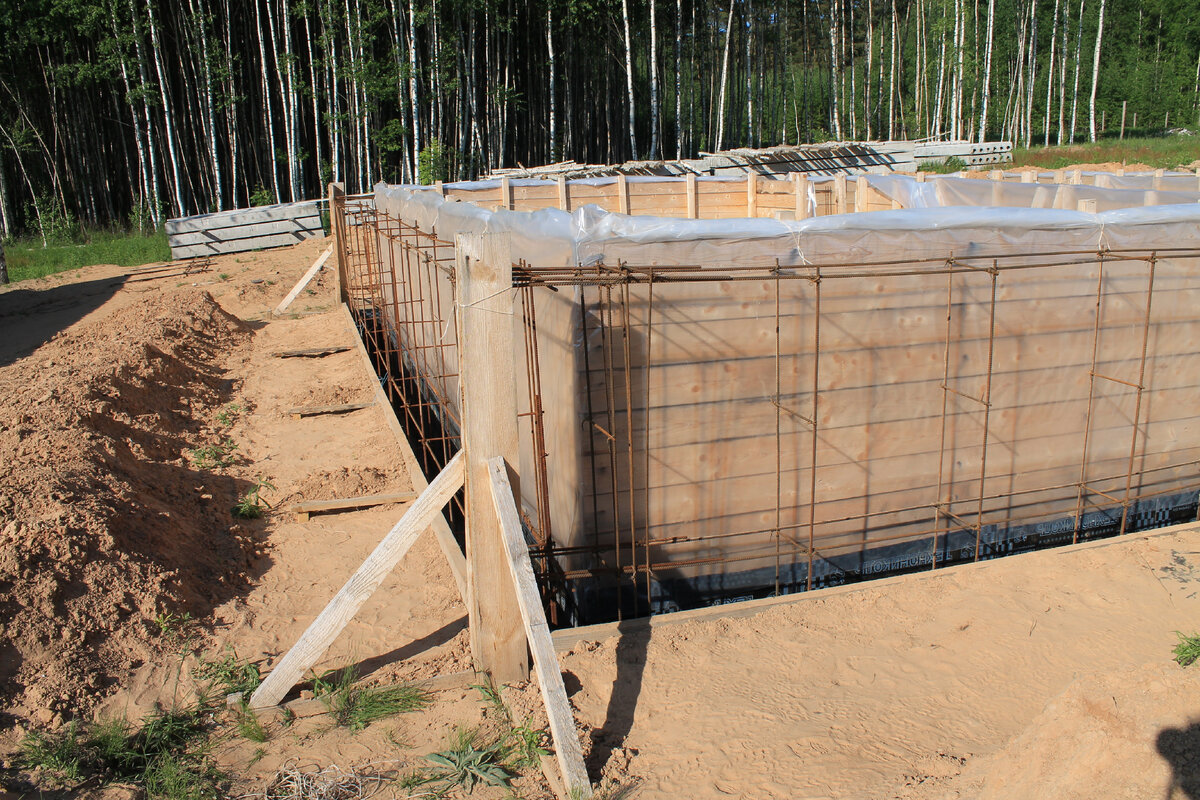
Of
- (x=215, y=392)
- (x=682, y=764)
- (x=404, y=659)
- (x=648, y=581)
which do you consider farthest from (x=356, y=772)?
(x=215, y=392)

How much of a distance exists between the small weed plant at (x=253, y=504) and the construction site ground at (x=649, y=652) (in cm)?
6

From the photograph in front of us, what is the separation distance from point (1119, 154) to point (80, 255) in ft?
105

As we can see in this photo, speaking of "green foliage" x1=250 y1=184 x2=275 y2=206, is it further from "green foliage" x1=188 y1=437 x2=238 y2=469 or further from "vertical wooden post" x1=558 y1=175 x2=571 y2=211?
"green foliage" x1=188 y1=437 x2=238 y2=469

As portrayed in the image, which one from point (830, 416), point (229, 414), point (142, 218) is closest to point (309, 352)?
point (229, 414)

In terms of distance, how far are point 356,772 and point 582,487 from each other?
173 cm

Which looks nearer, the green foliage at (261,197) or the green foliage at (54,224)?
the green foliage at (54,224)

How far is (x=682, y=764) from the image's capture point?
3.32 m

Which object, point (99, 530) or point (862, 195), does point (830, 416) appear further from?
point (862, 195)

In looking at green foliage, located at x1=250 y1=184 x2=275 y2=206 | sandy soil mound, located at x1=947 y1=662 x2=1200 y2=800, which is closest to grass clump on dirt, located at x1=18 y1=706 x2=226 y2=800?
sandy soil mound, located at x1=947 y1=662 x2=1200 y2=800

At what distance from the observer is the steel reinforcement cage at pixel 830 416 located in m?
4.40

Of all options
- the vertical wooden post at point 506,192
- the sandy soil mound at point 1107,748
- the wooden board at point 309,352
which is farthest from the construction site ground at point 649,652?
the vertical wooden post at point 506,192

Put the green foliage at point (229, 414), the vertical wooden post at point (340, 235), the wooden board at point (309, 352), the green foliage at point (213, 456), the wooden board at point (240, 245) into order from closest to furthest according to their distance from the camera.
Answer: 1. the green foliage at point (213, 456)
2. the green foliage at point (229, 414)
3. the wooden board at point (309, 352)
4. the vertical wooden post at point (340, 235)
5. the wooden board at point (240, 245)

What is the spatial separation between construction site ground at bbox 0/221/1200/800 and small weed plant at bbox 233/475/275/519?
62 mm

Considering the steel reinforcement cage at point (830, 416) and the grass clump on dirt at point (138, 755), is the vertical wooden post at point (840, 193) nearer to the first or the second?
the steel reinforcement cage at point (830, 416)
